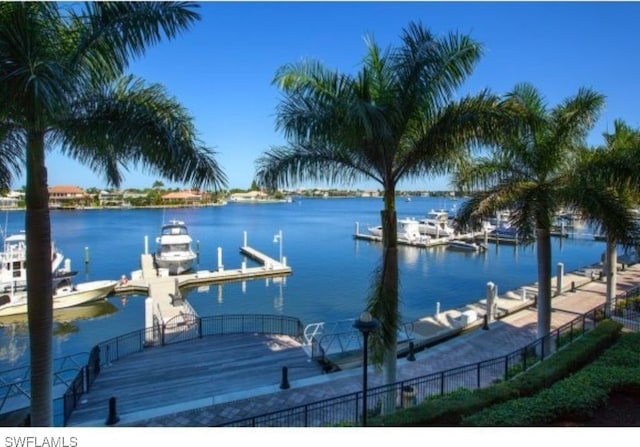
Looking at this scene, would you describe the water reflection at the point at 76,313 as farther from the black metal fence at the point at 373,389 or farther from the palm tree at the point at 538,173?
the palm tree at the point at 538,173

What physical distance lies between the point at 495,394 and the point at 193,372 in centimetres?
719

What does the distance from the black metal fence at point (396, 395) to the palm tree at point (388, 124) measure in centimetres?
73

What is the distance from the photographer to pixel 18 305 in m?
22.3

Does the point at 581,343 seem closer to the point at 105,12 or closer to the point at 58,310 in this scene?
the point at 105,12

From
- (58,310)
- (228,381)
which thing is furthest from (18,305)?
(228,381)

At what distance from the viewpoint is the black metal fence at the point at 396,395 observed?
7.41 meters

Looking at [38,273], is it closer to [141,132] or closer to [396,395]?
[141,132]

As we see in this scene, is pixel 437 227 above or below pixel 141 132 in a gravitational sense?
below

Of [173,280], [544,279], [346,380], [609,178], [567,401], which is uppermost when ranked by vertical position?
[609,178]

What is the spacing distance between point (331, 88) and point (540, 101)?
6.40 m

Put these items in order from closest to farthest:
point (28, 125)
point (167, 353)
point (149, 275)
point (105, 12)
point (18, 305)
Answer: point (28, 125), point (105, 12), point (167, 353), point (18, 305), point (149, 275)

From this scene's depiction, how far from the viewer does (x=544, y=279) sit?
34.9 feet

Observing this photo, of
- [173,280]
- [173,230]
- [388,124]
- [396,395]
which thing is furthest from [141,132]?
[173,230]
